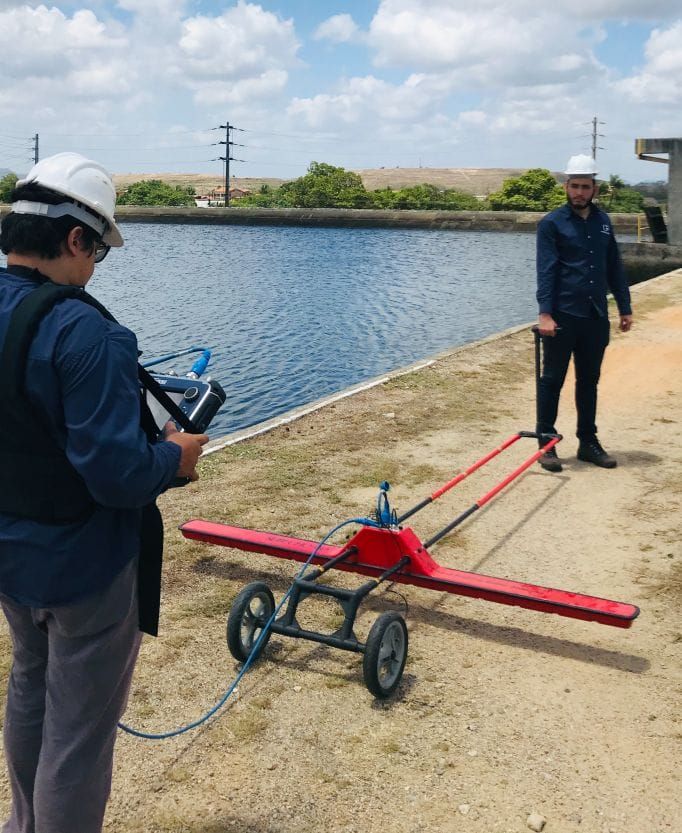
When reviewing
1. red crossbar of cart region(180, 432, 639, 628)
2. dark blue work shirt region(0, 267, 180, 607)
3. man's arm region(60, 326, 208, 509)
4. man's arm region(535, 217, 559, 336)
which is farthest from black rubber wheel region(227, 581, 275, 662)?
man's arm region(535, 217, 559, 336)

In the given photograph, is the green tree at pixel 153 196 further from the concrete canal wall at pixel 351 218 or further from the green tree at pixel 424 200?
the green tree at pixel 424 200

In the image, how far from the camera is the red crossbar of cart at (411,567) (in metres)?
4.12

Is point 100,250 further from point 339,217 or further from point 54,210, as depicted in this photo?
point 339,217

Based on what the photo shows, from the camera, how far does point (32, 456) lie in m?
2.20

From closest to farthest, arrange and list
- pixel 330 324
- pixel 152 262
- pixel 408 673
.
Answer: pixel 408 673 < pixel 330 324 < pixel 152 262

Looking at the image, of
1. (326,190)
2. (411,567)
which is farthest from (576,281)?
(326,190)

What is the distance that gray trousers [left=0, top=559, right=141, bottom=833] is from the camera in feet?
7.70

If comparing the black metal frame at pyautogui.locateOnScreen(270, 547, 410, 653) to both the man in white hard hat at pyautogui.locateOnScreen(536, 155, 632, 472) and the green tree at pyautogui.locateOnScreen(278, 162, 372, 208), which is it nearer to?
the man in white hard hat at pyautogui.locateOnScreen(536, 155, 632, 472)

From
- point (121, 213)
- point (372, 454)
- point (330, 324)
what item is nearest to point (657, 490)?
point (372, 454)

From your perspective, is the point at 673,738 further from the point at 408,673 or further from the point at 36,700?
the point at 36,700

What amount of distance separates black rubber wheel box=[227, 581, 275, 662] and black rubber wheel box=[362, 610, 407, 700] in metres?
0.53

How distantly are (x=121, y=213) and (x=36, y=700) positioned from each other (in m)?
81.3

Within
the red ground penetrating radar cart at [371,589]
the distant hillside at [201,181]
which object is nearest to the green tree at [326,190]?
the distant hillside at [201,181]

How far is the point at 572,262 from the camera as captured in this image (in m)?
6.79
